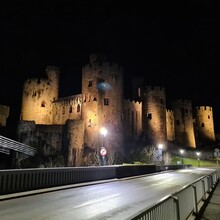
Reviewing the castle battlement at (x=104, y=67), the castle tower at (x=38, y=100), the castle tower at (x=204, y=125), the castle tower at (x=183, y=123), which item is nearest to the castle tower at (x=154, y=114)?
the castle battlement at (x=104, y=67)

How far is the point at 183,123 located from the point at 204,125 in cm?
1037

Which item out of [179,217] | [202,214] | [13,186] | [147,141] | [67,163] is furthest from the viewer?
[147,141]

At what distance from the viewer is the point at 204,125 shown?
251 feet

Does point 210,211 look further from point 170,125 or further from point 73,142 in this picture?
point 170,125

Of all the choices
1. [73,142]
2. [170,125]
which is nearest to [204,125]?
[170,125]

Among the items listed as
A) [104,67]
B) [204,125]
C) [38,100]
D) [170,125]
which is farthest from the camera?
[204,125]

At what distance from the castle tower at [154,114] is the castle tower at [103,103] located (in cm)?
1015

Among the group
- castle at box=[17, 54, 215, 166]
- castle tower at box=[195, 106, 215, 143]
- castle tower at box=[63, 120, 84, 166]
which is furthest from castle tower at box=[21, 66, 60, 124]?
castle tower at box=[195, 106, 215, 143]

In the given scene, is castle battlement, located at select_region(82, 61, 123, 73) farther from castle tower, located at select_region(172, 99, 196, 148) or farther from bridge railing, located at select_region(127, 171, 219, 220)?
bridge railing, located at select_region(127, 171, 219, 220)

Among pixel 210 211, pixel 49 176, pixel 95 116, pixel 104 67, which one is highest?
pixel 104 67

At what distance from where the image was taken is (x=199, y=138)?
7619 centimetres

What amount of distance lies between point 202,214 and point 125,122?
46251 millimetres

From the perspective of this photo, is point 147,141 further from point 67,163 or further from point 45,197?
point 45,197

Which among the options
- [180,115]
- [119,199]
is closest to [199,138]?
[180,115]
